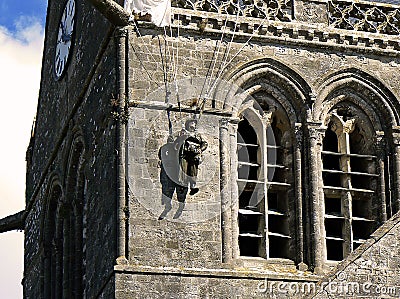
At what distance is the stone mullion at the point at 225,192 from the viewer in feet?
91.5

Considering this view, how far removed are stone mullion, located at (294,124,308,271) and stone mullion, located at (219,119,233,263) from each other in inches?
53.4

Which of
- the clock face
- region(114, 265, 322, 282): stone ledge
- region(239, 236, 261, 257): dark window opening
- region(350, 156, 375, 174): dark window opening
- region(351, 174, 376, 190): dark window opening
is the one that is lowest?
region(114, 265, 322, 282): stone ledge

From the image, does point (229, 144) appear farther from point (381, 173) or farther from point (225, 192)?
point (381, 173)

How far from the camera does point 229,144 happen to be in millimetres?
28766

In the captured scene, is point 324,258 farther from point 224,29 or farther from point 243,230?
point 224,29

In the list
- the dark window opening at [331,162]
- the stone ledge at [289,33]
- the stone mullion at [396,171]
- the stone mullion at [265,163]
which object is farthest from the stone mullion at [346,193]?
the stone ledge at [289,33]

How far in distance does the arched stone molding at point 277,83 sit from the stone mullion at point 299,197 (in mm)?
379

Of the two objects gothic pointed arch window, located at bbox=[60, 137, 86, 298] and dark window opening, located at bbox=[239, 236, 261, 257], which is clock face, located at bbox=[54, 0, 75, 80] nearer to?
gothic pointed arch window, located at bbox=[60, 137, 86, 298]

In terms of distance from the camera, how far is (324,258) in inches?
1133

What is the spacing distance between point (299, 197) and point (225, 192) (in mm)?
1561

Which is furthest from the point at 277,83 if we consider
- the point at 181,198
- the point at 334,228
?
the point at 181,198

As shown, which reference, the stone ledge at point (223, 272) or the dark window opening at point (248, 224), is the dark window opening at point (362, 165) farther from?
the stone ledge at point (223, 272)

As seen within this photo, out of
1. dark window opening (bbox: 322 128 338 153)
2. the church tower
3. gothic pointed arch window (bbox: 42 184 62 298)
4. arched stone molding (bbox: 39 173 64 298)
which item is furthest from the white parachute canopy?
gothic pointed arch window (bbox: 42 184 62 298)

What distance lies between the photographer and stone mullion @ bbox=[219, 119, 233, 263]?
1098 inches
